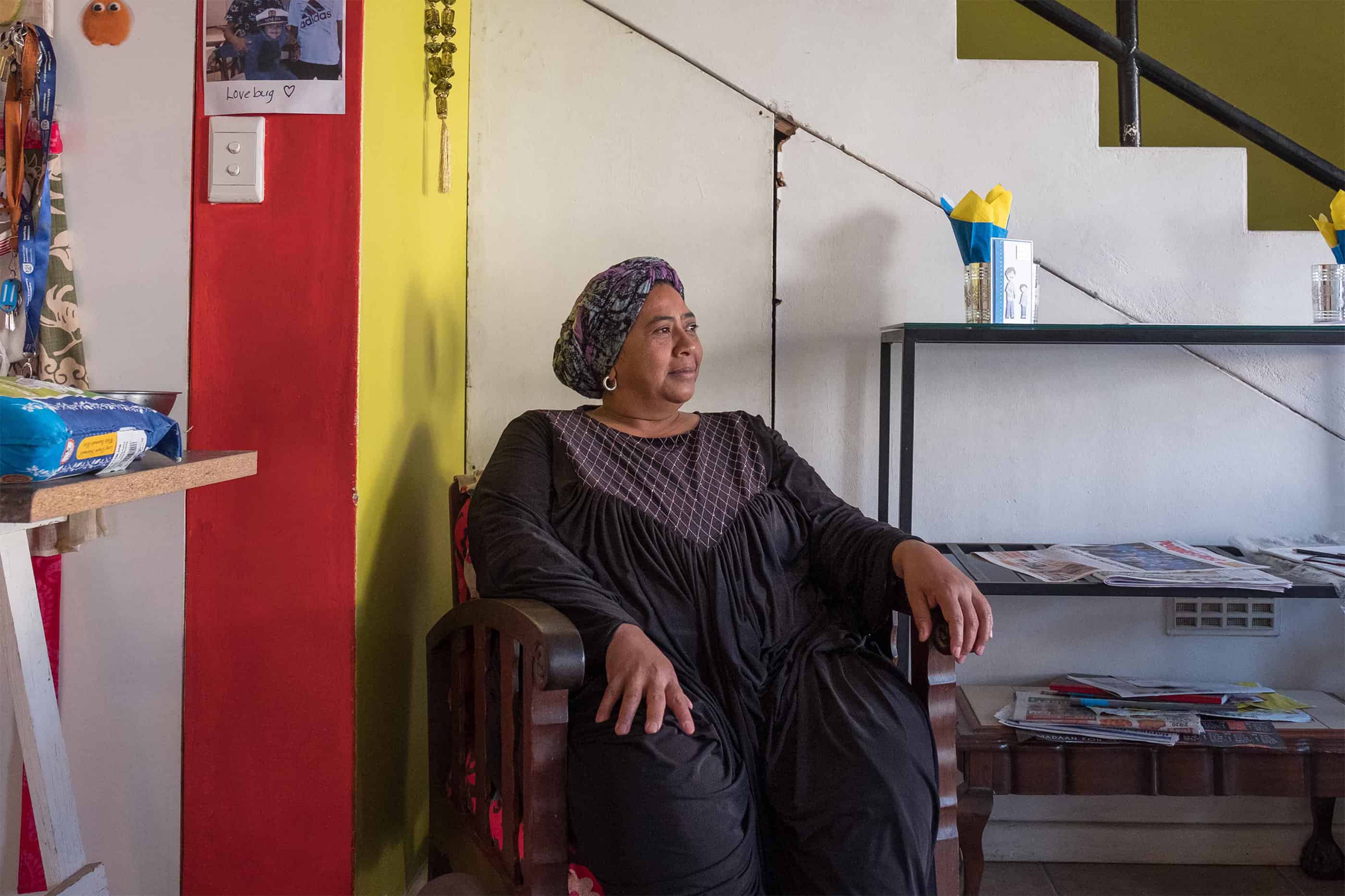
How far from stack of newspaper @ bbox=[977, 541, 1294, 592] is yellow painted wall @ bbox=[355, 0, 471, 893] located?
1.16m

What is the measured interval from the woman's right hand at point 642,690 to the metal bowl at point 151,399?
69 cm

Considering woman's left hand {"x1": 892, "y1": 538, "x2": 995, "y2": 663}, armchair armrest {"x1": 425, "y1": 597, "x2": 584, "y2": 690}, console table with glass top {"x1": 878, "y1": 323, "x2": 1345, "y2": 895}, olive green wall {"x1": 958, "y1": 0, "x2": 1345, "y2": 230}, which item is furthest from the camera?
olive green wall {"x1": 958, "y1": 0, "x2": 1345, "y2": 230}

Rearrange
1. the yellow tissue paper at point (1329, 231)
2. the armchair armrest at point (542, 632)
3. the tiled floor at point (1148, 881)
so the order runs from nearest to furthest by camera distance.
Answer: the armchair armrest at point (542, 632), the yellow tissue paper at point (1329, 231), the tiled floor at point (1148, 881)

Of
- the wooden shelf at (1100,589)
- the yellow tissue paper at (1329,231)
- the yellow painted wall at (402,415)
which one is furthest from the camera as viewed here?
the yellow tissue paper at (1329,231)

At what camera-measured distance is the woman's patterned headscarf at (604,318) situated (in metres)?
1.76

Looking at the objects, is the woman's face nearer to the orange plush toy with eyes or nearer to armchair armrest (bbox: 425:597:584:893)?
armchair armrest (bbox: 425:597:584:893)

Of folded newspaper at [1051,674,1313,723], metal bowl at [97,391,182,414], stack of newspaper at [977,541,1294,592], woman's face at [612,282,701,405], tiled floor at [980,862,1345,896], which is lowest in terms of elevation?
tiled floor at [980,862,1345,896]

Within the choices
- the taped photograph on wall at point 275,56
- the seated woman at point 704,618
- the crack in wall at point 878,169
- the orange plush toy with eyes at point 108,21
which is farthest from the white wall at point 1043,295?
the orange plush toy with eyes at point 108,21

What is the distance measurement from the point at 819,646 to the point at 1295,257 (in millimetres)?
1483

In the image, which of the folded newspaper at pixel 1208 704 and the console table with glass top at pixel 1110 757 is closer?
the console table with glass top at pixel 1110 757

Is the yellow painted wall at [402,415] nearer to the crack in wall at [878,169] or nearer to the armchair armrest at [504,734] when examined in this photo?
the armchair armrest at [504,734]

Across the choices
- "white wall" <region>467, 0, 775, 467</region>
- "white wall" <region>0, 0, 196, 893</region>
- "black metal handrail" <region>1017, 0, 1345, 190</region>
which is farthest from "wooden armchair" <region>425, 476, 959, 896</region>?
"black metal handrail" <region>1017, 0, 1345, 190</region>

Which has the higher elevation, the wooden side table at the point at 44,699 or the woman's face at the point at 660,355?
the woman's face at the point at 660,355

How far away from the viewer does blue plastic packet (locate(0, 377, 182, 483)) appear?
0.92 meters
